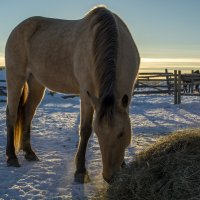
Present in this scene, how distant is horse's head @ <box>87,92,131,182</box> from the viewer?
3.51 metres

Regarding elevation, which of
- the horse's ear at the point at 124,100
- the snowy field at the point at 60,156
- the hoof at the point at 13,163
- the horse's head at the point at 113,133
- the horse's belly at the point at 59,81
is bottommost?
the snowy field at the point at 60,156

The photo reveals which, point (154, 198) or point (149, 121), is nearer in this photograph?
point (154, 198)

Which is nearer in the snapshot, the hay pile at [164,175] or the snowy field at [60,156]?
the hay pile at [164,175]

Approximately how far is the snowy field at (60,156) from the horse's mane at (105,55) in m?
1.12

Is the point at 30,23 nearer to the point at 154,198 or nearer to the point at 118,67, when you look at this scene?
the point at 118,67

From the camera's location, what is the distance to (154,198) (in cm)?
311

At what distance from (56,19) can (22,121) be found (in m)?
1.98

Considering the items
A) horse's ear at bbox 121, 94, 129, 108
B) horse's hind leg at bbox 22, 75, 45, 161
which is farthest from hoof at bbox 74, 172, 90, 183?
horse's hind leg at bbox 22, 75, 45, 161

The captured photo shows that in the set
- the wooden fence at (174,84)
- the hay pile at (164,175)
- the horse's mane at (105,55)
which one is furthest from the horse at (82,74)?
the wooden fence at (174,84)

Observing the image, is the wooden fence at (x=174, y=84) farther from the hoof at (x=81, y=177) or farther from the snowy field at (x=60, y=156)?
the hoof at (x=81, y=177)

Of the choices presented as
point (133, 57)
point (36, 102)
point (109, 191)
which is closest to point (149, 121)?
point (36, 102)

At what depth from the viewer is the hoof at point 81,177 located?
14.3 ft

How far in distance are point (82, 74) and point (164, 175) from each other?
5.95ft

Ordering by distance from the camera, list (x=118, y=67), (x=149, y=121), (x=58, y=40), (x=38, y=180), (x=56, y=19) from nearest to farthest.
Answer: (x=118, y=67) < (x=38, y=180) < (x=58, y=40) < (x=56, y=19) < (x=149, y=121)
